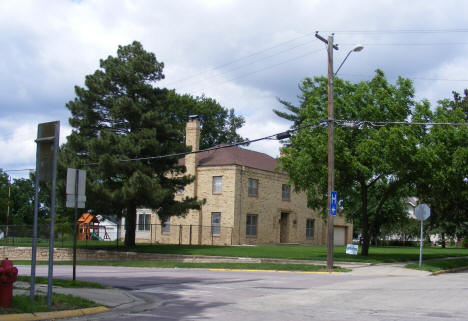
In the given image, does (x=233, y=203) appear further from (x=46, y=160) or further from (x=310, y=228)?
(x=46, y=160)

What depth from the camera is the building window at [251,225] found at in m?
43.0

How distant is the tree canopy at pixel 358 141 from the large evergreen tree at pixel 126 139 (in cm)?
857

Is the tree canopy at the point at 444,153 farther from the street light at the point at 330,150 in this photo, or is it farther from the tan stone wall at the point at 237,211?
the tan stone wall at the point at 237,211

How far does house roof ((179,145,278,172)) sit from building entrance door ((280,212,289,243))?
4.61m

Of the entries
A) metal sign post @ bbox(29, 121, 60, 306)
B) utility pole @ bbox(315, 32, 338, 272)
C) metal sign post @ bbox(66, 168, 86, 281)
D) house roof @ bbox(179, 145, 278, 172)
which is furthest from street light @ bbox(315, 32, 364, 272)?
house roof @ bbox(179, 145, 278, 172)

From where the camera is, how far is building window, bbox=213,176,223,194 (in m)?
42.6

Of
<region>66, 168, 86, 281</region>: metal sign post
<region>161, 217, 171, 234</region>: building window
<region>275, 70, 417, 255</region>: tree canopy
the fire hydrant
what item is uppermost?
<region>275, 70, 417, 255</region>: tree canopy

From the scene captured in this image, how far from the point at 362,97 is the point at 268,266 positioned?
967cm

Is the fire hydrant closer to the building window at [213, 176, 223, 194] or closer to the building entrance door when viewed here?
the building window at [213, 176, 223, 194]

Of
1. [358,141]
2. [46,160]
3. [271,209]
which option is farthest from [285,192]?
[46,160]

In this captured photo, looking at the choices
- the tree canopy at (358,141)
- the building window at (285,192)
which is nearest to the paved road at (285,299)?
the tree canopy at (358,141)

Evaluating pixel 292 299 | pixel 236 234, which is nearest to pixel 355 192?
pixel 236 234

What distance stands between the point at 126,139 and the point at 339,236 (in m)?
31.3

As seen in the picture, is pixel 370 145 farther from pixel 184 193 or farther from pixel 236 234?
pixel 184 193
